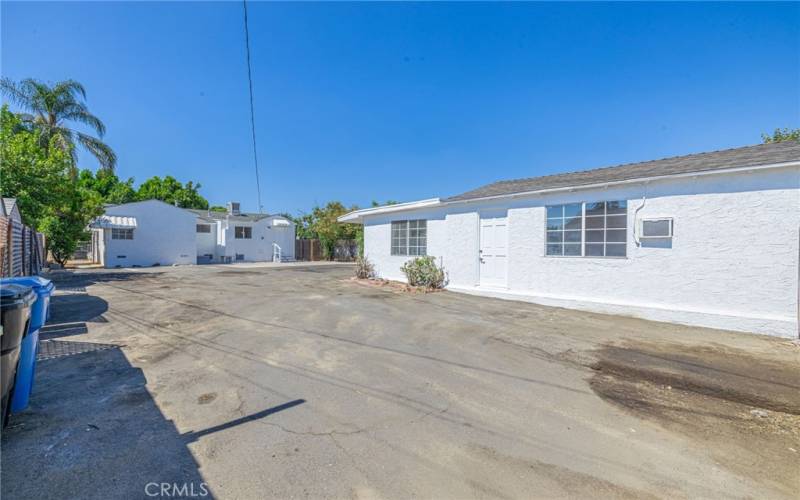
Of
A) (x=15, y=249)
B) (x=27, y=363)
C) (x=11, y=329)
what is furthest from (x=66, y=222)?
(x=11, y=329)

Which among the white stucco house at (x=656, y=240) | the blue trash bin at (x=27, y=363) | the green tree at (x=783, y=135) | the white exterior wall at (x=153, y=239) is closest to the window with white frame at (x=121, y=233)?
the white exterior wall at (x=153, y=239)

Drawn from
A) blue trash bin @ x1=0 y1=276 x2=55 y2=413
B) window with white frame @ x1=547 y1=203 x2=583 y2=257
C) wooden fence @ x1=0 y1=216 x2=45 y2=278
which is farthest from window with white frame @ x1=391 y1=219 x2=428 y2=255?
blue trash bin @ x1=0 y1=276 x2=55 y2=413

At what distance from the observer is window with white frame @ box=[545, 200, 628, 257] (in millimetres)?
8523

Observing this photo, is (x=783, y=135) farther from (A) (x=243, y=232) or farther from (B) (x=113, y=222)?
(B) (x=113, y=222)

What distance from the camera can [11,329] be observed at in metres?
2.91

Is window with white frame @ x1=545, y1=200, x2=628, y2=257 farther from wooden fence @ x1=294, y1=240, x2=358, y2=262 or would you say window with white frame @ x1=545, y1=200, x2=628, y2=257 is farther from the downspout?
wooden fence @ x1=294, y1=240, x2=358, y2=262

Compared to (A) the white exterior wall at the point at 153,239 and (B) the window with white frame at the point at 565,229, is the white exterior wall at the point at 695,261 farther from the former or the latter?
(A) the white exterior wall at the point at 153,239

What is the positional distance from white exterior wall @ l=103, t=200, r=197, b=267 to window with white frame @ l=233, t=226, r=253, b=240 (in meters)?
3.53

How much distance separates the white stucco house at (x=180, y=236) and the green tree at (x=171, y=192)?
14870 mm

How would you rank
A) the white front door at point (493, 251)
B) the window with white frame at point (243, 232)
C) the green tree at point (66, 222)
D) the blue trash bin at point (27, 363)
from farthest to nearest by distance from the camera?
the window with white frame at point (243, 232), the green tree at point (66, 222), the white front door at point (493, 251), the blue trash bin at point (27, 363)

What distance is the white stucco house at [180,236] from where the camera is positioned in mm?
23062

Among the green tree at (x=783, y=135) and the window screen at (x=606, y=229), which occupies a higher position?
the green tree at (x=783, y=135)

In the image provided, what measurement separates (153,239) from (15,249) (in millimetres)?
18284

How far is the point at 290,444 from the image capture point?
9.81ft
